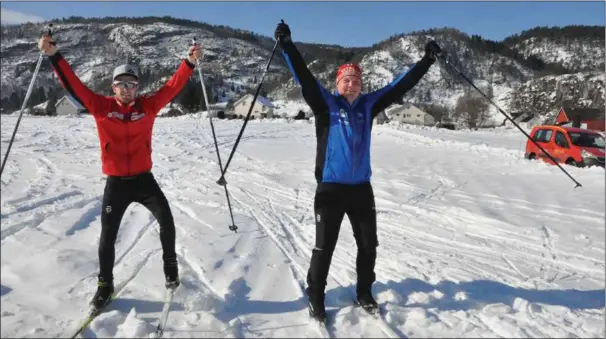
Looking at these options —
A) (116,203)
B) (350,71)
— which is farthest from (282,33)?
(116,203)

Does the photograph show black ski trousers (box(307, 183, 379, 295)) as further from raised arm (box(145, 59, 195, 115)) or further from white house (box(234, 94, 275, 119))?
white house (box(234, 94, 275, 119))

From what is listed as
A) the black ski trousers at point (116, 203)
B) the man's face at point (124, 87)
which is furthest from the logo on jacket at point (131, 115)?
the black ski trousers at point (116, 203)

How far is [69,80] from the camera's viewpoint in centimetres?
339

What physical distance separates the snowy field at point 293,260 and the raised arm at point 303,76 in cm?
180

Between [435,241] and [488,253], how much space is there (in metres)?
0.73

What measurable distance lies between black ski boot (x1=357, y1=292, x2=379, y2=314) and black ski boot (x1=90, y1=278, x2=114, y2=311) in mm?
2166

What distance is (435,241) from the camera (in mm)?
6020

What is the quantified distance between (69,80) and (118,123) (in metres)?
0.49

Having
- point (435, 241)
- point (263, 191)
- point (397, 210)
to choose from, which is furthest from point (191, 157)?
point (435, 241)

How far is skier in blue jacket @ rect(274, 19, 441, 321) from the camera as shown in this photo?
11.4 feet

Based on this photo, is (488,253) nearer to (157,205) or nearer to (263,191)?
(157,205)

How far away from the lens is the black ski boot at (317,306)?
3508 millimetres

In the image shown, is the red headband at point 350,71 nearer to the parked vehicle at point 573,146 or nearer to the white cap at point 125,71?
the white cap at point 125,71

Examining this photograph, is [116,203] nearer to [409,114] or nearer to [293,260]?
[293,260]
